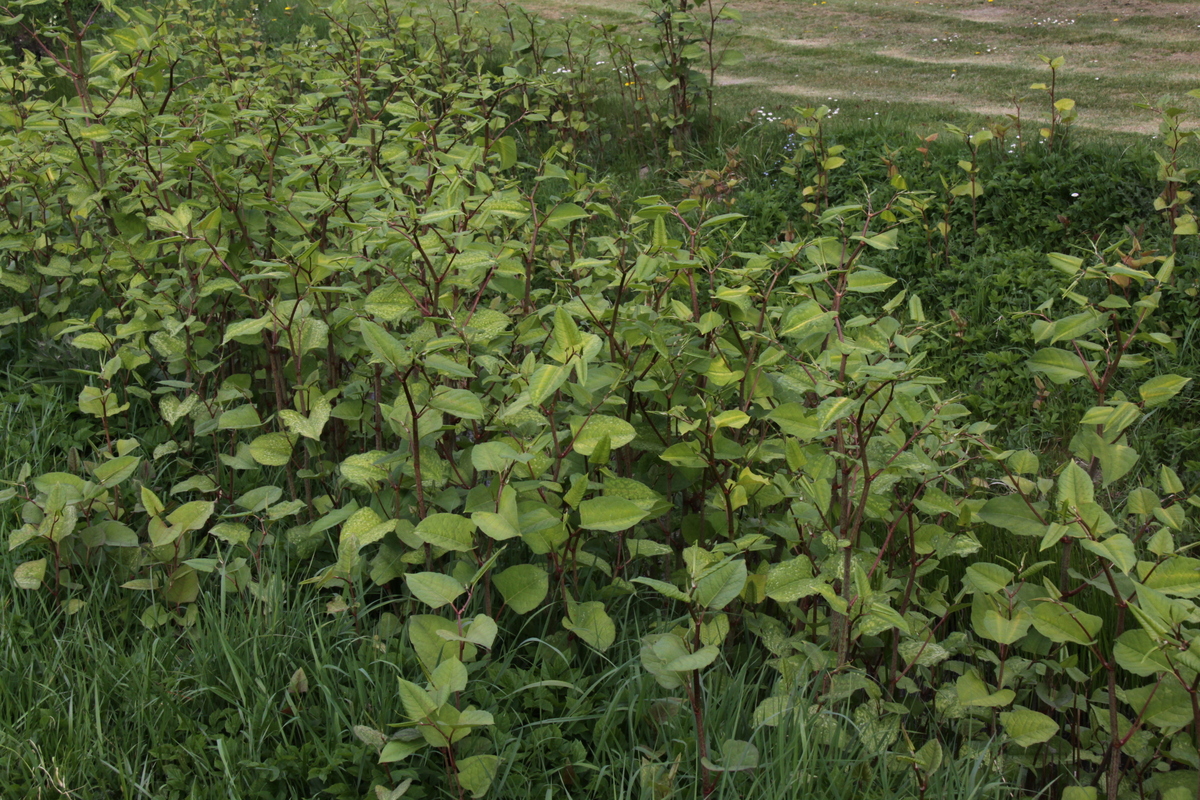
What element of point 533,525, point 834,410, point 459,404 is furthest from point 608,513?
point 834,410

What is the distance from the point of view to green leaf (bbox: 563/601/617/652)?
87.7 inches

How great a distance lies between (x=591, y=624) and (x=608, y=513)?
0.31 meters

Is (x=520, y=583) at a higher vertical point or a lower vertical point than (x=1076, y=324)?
lower

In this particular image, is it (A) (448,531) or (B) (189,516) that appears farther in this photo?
(B) (189,516)

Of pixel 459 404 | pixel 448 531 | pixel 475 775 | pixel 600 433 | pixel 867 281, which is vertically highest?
pixel 867 281

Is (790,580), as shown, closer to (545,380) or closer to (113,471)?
(545,380)

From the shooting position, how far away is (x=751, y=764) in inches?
78.2

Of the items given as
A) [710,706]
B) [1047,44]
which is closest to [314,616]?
[710,706]

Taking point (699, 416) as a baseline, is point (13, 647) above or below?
below

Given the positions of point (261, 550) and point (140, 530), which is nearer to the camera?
point (261, 550)

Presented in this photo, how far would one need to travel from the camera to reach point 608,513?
211 centimetres

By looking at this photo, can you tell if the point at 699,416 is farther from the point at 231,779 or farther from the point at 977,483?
the point at 231,779

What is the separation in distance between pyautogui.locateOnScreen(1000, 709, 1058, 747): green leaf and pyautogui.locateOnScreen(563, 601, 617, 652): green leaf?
0.83m

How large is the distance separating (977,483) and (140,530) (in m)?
2.25
